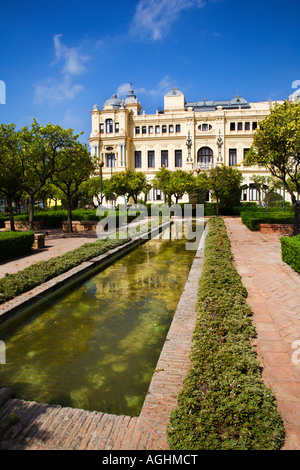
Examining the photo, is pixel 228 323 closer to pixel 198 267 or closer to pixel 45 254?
pixel 198 267

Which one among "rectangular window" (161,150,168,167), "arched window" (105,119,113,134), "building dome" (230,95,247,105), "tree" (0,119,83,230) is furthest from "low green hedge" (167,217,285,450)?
"building dome" (230,95,247,105)

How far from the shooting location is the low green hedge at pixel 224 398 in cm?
220

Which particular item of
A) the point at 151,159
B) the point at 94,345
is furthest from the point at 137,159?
the point at 94,345

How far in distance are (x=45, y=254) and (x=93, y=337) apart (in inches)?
266

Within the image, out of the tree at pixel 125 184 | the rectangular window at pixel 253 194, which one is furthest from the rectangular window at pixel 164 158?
the tree at pixel 125 184

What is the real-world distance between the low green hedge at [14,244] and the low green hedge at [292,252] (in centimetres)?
867

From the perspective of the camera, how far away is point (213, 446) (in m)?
2.13

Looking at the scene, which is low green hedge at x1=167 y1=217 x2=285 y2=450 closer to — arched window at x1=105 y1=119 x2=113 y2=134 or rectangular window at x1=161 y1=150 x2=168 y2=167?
rectangular window at x1=161 y1=150 x2=168 y2=167

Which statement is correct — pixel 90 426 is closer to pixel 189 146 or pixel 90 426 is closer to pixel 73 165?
pixel 73 165

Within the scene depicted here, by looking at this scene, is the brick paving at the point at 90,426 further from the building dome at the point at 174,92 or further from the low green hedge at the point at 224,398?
the building dome at the point at 174,92

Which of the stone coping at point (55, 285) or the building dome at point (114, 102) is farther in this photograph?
the building dome at point (114, 102)

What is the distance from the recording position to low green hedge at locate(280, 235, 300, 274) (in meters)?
7.29

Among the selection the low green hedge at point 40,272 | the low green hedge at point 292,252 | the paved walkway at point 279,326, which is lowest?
the paved walkway at point 279,326

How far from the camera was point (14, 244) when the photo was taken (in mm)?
10086
